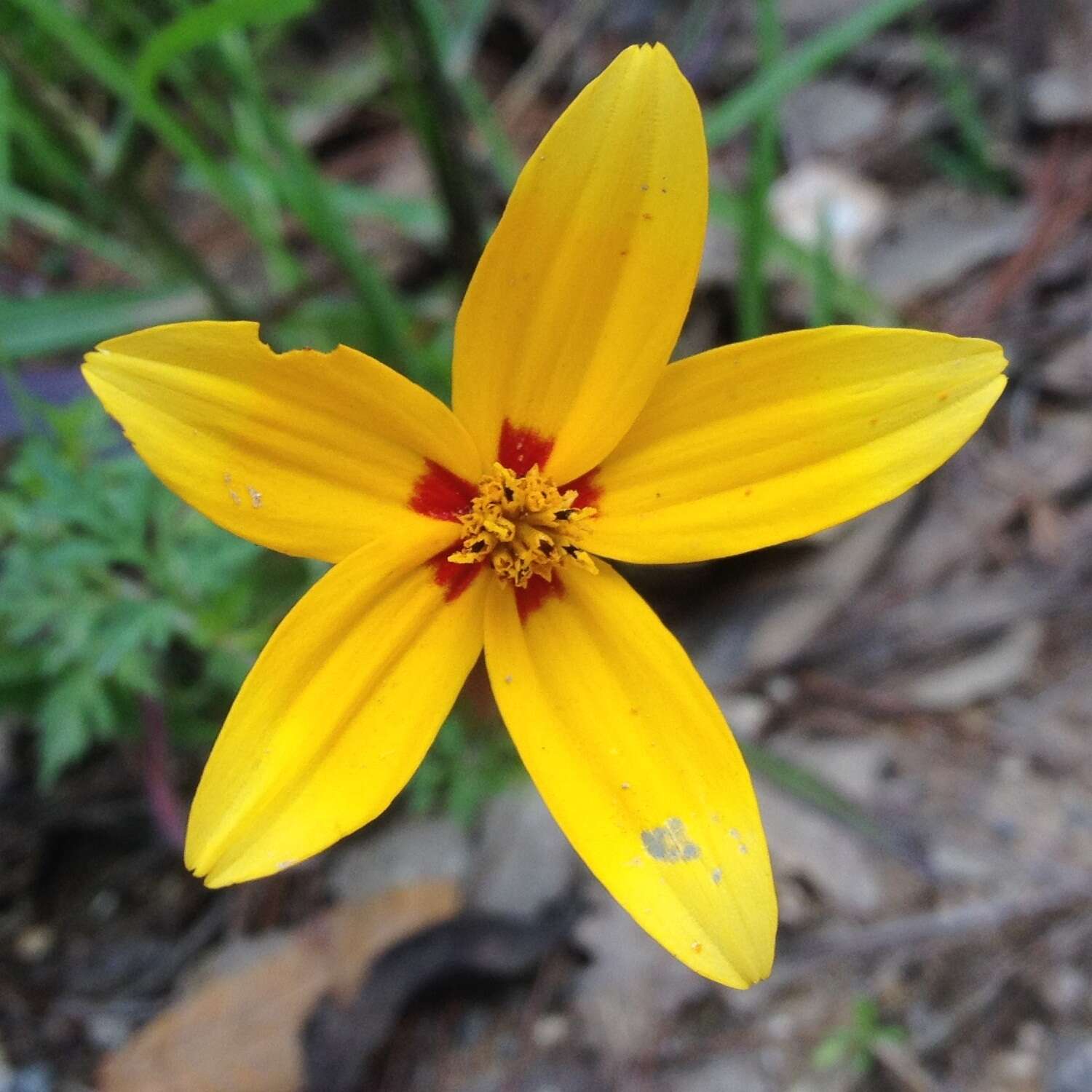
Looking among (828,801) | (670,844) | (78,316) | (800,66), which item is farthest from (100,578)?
(800,66)

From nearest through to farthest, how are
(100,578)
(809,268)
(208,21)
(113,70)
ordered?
1. (208,21)
2. (100,578)
3. (113,70)
4. (809,268)

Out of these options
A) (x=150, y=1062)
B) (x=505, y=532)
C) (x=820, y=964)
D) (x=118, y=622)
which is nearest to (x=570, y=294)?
(x=505, y=532)

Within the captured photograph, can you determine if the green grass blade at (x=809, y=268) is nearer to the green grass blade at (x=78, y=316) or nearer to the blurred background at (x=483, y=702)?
the blurred background at (x=483, y=702)

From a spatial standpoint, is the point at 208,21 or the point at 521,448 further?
the point at 208,21

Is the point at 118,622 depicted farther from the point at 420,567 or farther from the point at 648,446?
the point at 648,446

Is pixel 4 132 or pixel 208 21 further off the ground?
pixel 208 21

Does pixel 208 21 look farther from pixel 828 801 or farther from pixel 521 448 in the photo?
pixel 828 801

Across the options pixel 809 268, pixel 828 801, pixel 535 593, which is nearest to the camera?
pixel 535 593

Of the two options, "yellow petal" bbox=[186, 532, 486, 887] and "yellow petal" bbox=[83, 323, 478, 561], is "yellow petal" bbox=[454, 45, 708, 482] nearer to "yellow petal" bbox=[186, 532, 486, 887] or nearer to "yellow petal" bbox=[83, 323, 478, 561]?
"yellow petal" bbox=[83, 323, 478, 561]
